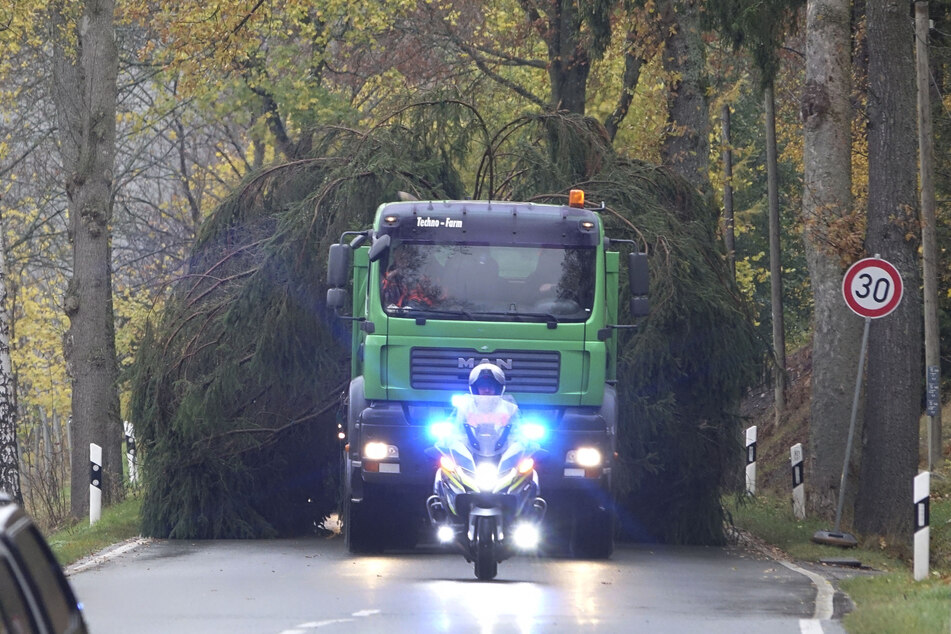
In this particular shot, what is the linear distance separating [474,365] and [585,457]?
4.30ft

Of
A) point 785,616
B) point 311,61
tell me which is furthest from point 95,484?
point 311,61

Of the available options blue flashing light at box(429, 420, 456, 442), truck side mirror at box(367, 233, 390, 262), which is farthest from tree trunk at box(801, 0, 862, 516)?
blue flashing light at box(429, 420, 456, 442)

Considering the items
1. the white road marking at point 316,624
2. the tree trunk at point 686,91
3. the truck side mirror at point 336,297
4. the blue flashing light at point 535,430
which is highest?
the tree trunk at point 686,91

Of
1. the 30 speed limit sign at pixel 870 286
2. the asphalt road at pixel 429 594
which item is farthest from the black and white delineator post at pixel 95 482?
the 30 speed limit sign at pixel 870 286

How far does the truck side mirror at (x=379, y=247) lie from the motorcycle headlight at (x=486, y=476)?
109 inches

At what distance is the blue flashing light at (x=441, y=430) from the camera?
12.7m

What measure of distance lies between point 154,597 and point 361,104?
23.9 m

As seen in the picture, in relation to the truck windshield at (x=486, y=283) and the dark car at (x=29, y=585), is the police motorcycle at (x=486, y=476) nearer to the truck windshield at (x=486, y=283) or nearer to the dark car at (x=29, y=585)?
the truck windshield at (x=486, y=283)

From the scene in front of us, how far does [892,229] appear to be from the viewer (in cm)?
1809

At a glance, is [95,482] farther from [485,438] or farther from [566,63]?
[566,63]

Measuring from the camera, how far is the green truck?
14.1 meters

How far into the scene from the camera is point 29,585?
4152 millimetres

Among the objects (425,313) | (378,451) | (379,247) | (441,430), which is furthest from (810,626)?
(379,247)

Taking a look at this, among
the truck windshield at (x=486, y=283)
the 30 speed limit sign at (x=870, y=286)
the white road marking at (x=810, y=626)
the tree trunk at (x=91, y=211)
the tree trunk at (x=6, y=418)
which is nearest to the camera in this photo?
the white road marking at (x=810, y=626)
